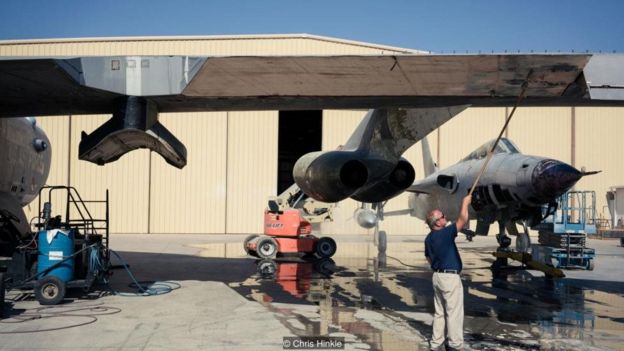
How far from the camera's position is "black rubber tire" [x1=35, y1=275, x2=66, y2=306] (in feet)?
29.9

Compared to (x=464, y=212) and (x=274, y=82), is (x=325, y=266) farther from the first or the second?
(x=464, y=212)

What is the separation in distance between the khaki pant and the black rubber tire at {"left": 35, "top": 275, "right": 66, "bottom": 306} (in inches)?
242

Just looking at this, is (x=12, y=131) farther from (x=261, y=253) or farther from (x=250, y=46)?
(x=250, y=46)

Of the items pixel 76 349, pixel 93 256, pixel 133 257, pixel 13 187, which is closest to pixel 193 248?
pixel 133 257

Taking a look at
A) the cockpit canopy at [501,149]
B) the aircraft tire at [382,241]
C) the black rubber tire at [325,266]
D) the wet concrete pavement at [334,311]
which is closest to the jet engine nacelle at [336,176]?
the wet concrete pavement at [334,311]

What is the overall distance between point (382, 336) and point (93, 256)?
559cm

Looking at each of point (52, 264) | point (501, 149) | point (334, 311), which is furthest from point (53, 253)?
point (501, 149)

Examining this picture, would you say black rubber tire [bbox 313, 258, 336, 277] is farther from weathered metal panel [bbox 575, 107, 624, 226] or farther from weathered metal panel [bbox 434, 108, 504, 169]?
weathered metal panel [bbox 575, 107, 624, 226]

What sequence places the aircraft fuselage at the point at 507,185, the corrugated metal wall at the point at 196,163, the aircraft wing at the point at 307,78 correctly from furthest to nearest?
the corrugated metal wall at the point at 196,163 < the aircraft fuselage at the point at 507,185 < the aircraft wing at the point at 307,78

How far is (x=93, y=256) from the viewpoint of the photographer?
9977 millimetres

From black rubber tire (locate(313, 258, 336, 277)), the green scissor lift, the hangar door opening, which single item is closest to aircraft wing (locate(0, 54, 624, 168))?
black rubber tire (locate(313, 258, 336, 277))

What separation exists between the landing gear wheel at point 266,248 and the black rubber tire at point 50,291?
8063 millimetres

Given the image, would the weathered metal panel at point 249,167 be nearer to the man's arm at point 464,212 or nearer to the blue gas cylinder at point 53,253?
the blue gas cylinder at point 53,253

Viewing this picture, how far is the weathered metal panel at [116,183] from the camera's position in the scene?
32.9 m
